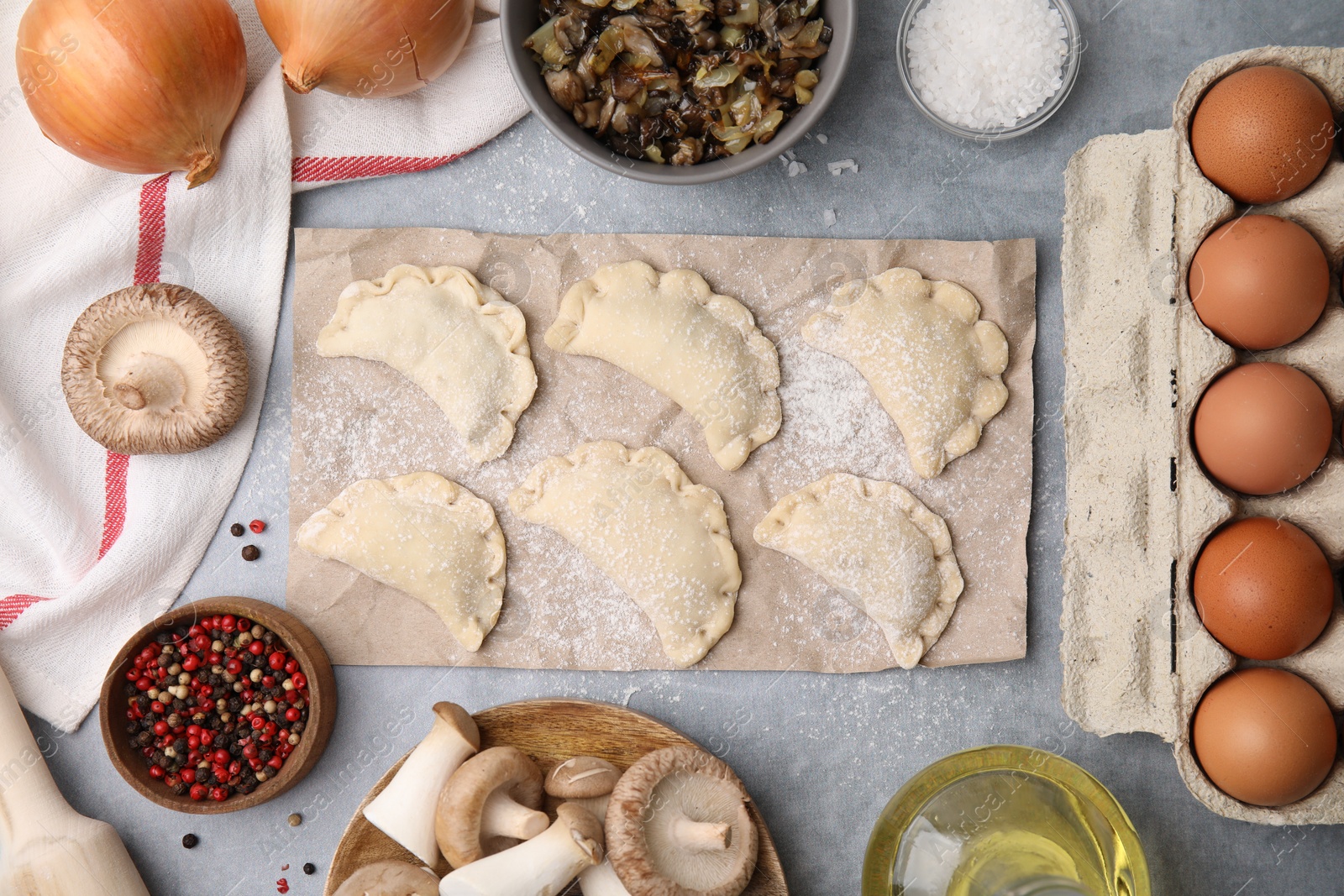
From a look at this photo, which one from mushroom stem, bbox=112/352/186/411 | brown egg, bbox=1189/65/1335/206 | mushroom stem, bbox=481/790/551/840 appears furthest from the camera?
mushroom stem, bbox=112/352/186/411

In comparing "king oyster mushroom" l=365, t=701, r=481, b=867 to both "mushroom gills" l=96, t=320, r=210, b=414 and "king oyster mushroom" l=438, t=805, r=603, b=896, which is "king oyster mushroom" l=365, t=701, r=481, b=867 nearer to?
"king oyster mushroom" l=438, t=805, r=603, b=896

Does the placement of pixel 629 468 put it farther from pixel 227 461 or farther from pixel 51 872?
pixel 51 872

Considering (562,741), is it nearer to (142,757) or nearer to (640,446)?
(640,446)

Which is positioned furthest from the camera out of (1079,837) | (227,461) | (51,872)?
(227,461)

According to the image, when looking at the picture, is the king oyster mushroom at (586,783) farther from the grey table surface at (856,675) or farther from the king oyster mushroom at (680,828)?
the grey table surface at (856,675)

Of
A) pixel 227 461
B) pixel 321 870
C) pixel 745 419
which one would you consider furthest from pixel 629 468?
pixel 321 870

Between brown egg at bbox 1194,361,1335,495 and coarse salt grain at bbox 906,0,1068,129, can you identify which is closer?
brown egg at bbox 1194,361,1335,495

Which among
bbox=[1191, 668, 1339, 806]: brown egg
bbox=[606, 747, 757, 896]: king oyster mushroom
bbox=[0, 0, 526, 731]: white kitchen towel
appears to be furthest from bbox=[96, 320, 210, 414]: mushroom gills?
bbox=[1191, 668, 1339, 806]: brown egg
